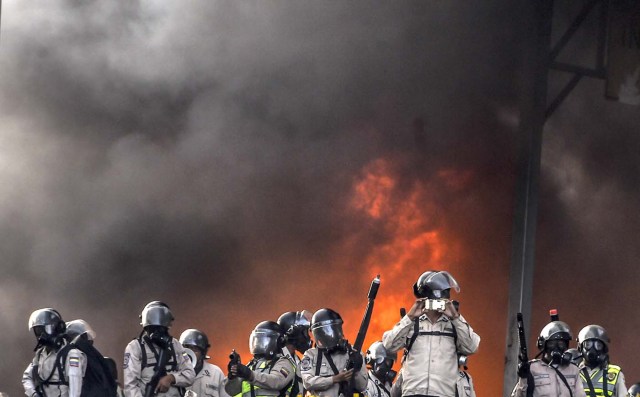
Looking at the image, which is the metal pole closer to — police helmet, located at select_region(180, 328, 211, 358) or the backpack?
police helmet, located at select_region(180, 328, 211, 358)

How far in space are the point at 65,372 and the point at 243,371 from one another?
69.8 inches

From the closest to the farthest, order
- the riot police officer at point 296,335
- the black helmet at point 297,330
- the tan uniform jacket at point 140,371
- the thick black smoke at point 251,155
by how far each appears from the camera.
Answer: the tan uniform jacket at point 140,371 → the riot police officer at point 296,335 → the black helmet at point 297,330 → the thick black smoke at point 251,155

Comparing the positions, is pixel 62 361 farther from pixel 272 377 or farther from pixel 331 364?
pixel 331 364

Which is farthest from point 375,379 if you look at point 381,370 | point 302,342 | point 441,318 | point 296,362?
point 441,318

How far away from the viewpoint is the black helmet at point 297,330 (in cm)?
1309

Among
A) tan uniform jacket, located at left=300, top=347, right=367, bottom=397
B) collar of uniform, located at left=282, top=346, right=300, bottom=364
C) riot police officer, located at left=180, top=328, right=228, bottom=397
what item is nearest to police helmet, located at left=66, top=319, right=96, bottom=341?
riot police officer, located at left=180, top=328, right=228, bottom=397

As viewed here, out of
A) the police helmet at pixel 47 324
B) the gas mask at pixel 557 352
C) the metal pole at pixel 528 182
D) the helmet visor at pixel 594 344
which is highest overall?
the metal pole at pixel 528 182

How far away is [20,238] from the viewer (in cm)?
2044

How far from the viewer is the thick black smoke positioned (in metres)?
20.7

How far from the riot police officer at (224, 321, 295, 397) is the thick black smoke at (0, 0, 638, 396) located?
8.75 m

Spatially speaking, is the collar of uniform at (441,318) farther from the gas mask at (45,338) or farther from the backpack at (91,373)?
the gas mask at (45,338)

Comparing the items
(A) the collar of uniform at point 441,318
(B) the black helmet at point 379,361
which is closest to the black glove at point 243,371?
(A) the collar of uniform at point 441,318

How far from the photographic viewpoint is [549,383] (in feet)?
37.4

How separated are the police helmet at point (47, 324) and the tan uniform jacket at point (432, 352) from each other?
3591 mm
